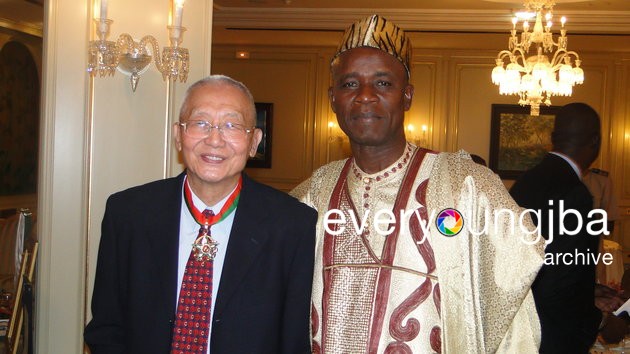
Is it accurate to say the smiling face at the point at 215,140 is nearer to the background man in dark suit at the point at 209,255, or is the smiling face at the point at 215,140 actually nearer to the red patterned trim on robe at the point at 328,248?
the background man in dark suit at the point at 209,255

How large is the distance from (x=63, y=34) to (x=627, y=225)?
1075cm

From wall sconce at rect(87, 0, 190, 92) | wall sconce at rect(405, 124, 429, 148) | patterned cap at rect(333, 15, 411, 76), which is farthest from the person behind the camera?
wall sconce at rect(405, 124, 429, 148)

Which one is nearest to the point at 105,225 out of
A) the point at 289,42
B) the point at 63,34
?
the point at 63,34

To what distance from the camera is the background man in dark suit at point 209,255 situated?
1784 mm

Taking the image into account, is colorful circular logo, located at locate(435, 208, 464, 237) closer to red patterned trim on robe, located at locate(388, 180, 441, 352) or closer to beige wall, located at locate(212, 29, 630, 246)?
red patterned trim on robe, located at locate(388, 180, 441, 352)

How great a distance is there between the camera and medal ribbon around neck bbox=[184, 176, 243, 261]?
1801mm

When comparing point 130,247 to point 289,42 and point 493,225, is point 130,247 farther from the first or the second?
point 289,42

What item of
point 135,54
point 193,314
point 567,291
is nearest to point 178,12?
point 135,54

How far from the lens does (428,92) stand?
39.3 feet

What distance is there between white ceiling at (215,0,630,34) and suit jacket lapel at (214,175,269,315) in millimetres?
7529

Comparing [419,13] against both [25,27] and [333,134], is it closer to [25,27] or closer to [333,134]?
[333,134]

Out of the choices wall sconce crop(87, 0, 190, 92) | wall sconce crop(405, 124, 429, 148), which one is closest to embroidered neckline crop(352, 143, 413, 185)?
wall sconce crop(87, 0, 190, 92)

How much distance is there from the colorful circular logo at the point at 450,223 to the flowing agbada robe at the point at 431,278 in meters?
0.01

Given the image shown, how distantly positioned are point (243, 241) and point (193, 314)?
217 mm
